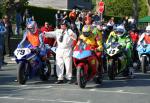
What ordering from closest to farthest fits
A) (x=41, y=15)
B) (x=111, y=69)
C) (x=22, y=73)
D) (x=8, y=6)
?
(x=22, y=73), (x=111, y=69), (x=8, y=6), (x=41, y=15)

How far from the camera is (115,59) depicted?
16500 mm

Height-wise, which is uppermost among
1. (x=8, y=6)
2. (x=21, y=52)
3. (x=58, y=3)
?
(x=58, y=3)

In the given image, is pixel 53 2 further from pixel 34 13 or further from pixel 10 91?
pixel 10 91

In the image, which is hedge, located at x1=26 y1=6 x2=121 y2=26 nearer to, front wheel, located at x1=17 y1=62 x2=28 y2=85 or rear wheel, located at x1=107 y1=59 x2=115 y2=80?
rear wheel, located at x1=107 y1=59 x2=115 y2=80

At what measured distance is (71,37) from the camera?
15.2 meters

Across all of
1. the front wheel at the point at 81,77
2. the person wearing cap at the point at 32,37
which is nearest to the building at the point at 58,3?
the person wearing cap at the point at 32,37

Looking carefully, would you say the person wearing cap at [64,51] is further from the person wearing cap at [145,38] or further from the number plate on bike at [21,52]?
the person wearing cap at [145,38]

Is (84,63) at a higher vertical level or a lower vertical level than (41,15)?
lower

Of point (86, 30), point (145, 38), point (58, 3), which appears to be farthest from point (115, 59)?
point (58, 3)

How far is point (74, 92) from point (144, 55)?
18.8 ft

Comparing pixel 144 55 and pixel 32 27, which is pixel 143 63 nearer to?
pixel 144 55

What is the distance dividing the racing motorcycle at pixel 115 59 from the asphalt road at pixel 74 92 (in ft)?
0.93

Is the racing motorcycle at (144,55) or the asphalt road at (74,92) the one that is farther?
the racing motorcycle at (144,55)

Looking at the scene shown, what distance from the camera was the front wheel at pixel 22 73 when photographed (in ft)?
48.1
